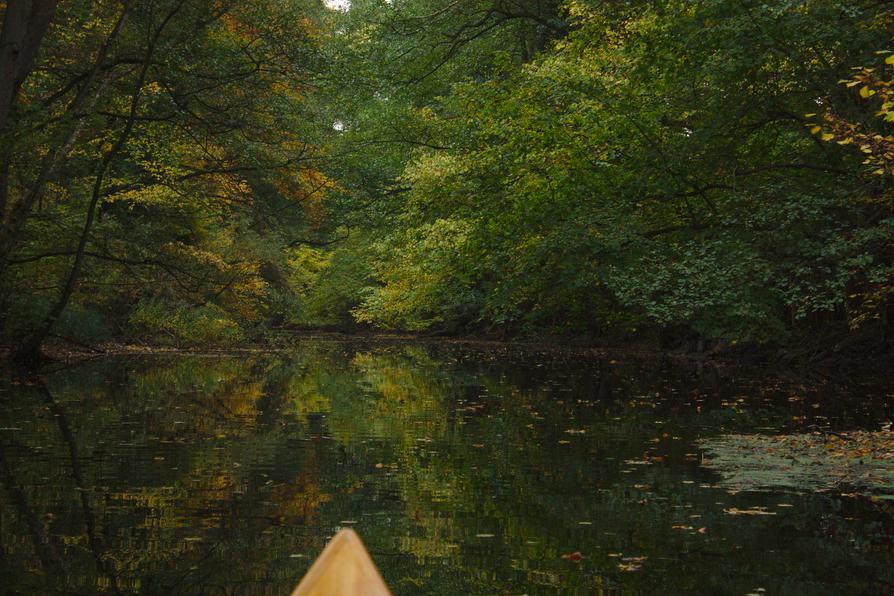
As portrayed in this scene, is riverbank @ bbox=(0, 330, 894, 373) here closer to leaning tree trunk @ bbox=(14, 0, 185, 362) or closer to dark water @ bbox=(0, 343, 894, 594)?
leaning tree trunk @ bbox=(14, 0, 185, 362)

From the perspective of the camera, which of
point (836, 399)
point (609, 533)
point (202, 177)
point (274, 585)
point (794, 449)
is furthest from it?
point (202, 177)

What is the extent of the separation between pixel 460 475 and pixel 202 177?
15069 millimetres

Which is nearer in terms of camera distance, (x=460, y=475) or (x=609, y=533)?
(x=609, y=533)

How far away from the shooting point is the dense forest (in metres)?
17.0

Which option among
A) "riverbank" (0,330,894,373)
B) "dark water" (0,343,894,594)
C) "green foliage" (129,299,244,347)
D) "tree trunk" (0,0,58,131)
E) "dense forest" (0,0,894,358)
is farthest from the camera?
"green foliage" (129,299,244,347)

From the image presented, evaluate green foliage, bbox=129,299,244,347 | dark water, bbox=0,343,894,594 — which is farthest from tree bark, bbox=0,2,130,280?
green foliage, bbox=129,299,244,347

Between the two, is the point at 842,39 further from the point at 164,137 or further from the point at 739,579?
the point at 739,579

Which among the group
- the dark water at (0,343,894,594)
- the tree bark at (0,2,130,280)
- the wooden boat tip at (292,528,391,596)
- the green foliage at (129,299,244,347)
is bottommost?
the dark water at (0,343,894,594)

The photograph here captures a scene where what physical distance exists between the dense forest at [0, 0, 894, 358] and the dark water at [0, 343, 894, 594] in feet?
11.8

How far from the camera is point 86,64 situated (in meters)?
17.2

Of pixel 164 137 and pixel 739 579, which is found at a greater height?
pixel 164 137

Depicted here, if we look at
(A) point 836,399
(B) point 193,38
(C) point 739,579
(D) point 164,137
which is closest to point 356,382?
(D) point 164,137

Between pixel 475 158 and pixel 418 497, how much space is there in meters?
19.0

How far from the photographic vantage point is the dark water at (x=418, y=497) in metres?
5.93
